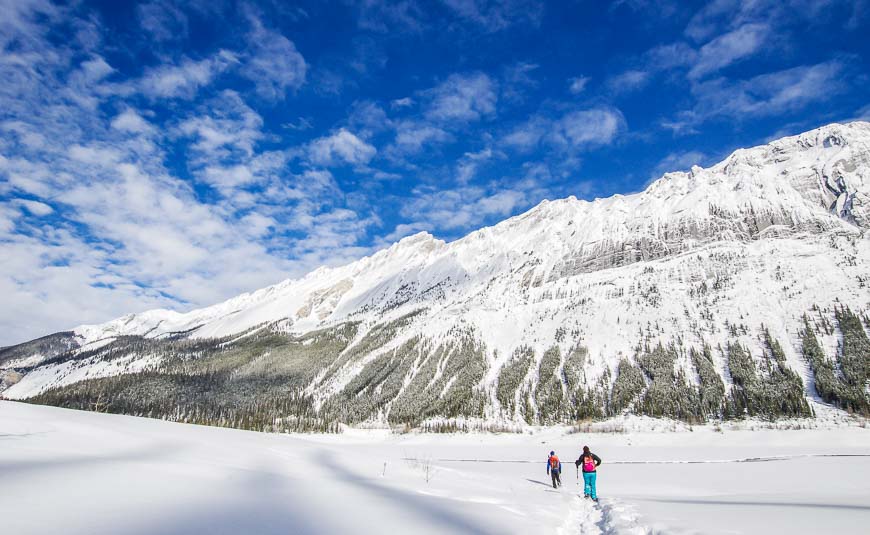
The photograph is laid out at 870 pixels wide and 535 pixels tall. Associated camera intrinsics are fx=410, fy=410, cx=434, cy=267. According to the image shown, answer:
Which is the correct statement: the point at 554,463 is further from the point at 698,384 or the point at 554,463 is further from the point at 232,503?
the point at 698,384

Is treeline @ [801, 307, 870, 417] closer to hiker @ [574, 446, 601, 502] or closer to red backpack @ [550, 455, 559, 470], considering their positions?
red backpack @ [550, 455, 559, 470]

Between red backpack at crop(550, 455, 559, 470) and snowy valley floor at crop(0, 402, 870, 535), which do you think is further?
red backpack at crop(550, 455, 559, 470)

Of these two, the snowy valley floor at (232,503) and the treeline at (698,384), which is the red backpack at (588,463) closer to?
the snowy valley floor at (232,503)

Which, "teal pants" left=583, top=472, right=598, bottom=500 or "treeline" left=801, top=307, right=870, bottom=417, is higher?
"treeline" left=801, top=307, right=870, bottom=417

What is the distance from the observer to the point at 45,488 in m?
5.35

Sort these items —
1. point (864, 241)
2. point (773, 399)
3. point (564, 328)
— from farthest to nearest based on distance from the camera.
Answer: point (564, 328)
point (864, 241)
point (773, 399)

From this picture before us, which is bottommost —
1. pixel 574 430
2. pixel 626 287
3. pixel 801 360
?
pixel 574 430

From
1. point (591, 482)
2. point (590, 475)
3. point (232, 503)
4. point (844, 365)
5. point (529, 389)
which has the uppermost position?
point (844, 365)

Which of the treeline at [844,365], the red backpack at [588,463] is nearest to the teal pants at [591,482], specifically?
the red backpack at [588,463]

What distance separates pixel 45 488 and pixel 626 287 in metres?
198

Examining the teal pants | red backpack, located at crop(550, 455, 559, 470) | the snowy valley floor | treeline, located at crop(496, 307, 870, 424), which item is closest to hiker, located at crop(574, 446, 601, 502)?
the teal pants

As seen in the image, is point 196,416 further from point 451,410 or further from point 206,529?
point 206,529

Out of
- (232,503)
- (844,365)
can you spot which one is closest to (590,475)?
(232,503)

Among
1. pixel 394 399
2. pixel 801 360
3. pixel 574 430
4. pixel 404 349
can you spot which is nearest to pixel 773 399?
pixel 801 360
